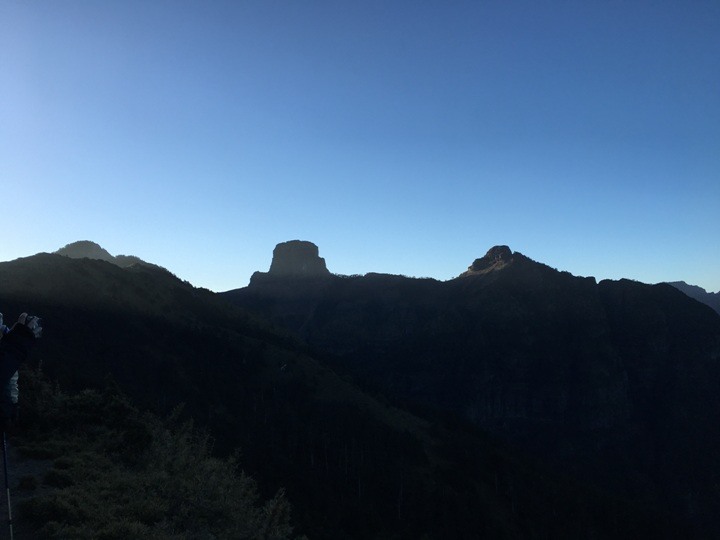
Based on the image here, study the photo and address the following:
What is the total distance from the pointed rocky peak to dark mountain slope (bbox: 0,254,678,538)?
9605 cm

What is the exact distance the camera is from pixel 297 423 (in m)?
50.2

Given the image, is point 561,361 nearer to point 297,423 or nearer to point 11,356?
point 297,423

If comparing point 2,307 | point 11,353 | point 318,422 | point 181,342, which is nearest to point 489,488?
point 318,422

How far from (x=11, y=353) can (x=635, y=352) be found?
145853mm

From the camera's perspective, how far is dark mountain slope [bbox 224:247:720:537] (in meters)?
110

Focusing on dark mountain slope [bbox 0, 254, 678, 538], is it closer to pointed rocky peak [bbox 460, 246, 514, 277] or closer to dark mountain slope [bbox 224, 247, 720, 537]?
dark mountain slope [bbox 224, 247, 720, 537]

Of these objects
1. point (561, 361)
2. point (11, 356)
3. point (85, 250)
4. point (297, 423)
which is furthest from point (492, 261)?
point (11, 356)

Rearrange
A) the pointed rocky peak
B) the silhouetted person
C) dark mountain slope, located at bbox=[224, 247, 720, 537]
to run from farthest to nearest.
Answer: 1. the pointed rocky peak
2. dark mountain slope, located at bbox=[224, 247, 720, 537]
3. the silhouetted person

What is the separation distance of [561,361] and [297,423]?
96.7m

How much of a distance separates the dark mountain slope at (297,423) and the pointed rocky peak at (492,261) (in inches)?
3782

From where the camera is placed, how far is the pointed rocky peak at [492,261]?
521 feet

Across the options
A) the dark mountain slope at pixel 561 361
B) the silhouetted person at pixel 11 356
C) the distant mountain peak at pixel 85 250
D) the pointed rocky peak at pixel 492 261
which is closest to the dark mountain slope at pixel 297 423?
the silhouetted person at pixel 11 356

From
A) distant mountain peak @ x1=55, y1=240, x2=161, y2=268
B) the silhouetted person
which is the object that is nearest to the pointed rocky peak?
distant mountain peak @ x1=55, y1=240, x2=161, y2=268

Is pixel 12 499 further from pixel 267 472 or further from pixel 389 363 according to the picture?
pixel 389 363
